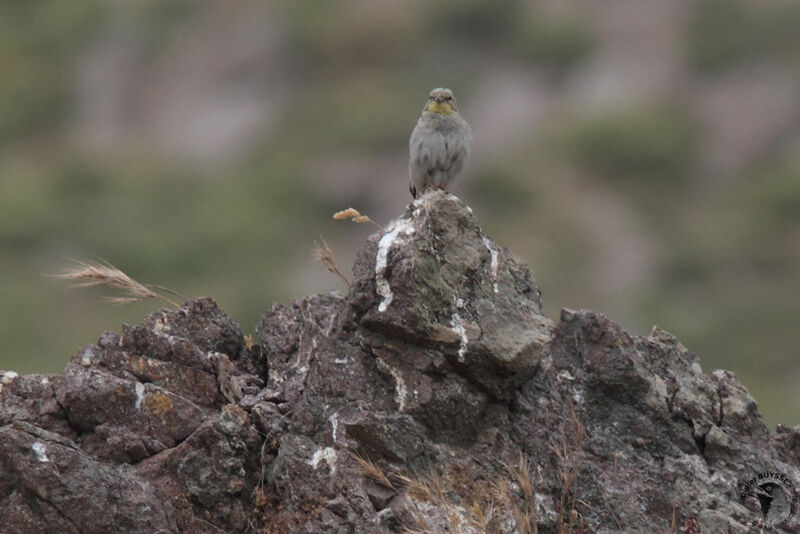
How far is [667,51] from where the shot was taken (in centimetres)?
5781

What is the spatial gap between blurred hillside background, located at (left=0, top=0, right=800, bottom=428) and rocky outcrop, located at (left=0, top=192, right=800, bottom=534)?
31.0 m

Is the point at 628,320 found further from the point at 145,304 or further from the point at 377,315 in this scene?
the point at 377,315

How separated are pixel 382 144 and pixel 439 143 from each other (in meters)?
39.8

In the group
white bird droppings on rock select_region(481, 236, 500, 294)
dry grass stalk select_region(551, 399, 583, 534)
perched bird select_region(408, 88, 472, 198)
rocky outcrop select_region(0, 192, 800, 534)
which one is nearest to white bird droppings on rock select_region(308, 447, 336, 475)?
rocky outcrop select_region(0, 192, 800, 534)

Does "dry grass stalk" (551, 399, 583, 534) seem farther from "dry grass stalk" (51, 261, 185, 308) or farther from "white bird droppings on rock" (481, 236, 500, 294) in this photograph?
"dry grass stalk" (51, 261, 185, 308)

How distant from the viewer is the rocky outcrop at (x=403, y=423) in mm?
9578

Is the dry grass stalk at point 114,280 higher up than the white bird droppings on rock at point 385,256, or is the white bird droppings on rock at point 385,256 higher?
the white bird droppings on rock at point 385,256

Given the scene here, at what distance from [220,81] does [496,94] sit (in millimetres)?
8765

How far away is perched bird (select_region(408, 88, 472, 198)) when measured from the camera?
47.4 feet

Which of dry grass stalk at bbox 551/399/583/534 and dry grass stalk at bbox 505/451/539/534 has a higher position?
dry grass stalk at bbox 551/399/583/534

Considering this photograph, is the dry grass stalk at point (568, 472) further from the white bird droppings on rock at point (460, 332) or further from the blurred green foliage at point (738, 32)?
the blurred green foliage at point (738, 32)

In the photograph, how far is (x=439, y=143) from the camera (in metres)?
14.4

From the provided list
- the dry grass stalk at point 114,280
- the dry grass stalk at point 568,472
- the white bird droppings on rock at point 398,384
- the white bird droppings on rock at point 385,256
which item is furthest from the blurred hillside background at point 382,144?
the white bird droppings on rock at point 398,384

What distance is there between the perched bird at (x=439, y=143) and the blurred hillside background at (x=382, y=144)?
27001 millimetres
